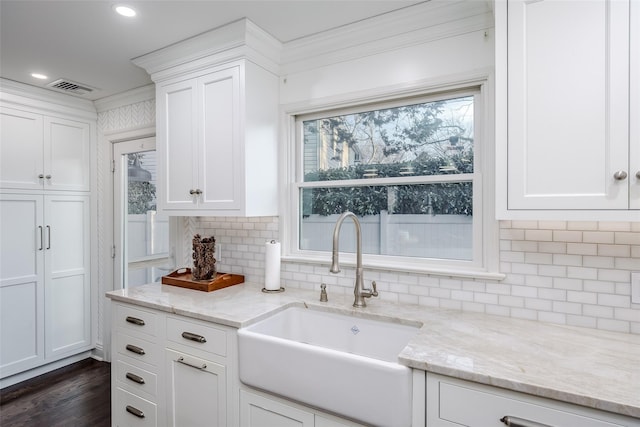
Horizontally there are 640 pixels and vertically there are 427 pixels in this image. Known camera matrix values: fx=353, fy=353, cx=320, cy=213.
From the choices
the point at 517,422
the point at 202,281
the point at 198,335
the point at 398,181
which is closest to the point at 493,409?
the point at 517,422

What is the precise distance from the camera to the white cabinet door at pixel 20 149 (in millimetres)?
2865

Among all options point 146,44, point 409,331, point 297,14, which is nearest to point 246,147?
point 297,14

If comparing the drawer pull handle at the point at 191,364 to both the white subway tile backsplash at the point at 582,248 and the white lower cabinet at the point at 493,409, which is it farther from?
the white subway tile backsplash at the point at 582,248

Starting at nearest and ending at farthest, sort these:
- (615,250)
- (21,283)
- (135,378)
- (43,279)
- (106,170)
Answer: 1. (615,250)
2. (135,378)
3. (21,283)
4. (43,279)
5. (106,170)

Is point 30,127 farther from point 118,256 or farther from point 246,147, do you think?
point 246,147

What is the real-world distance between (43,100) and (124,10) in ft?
6.13

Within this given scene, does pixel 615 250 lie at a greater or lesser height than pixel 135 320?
greater

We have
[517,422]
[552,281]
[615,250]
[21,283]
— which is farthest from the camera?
[21,283]

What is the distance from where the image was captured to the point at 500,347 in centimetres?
133

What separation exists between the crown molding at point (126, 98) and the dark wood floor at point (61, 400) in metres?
2.43

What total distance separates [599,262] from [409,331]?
86cm

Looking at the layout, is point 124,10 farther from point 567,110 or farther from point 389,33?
point 567,110

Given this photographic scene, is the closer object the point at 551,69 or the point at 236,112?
the point at 551,69

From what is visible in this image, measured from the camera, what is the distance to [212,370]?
171cm
